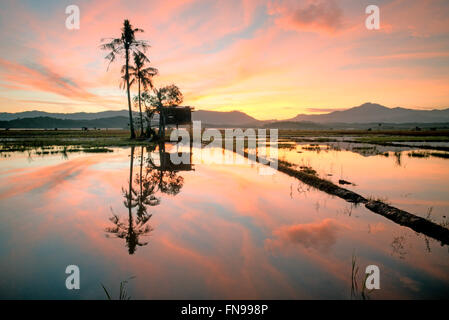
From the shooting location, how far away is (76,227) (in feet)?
21.9

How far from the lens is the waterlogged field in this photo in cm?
417

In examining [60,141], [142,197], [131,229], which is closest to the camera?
[131,229]

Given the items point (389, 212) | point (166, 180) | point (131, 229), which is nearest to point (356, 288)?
point (389, 212)

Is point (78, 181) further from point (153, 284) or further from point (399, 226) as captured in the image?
point (399, 226)

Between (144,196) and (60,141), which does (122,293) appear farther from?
(60,141)

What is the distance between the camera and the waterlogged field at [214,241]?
4172 mm

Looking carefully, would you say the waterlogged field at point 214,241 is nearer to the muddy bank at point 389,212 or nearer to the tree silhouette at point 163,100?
the muddy bank at point 389,212

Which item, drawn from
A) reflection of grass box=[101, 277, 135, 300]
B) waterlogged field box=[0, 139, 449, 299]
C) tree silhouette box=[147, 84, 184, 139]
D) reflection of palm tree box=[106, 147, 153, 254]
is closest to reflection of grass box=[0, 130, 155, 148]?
tree silhouette box=[147, 84, 184, 139]

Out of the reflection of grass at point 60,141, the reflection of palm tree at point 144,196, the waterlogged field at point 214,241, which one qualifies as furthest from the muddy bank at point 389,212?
the reflection of grass at point 60,141

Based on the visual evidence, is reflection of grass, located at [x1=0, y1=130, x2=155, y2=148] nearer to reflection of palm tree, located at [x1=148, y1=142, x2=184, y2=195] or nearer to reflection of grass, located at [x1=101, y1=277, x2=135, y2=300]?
reflection of palm tree, located at [x1=148, y1=142, x2=184, y2=195]

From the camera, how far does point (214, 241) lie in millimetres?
5887

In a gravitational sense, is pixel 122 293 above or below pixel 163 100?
below
